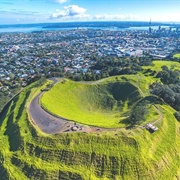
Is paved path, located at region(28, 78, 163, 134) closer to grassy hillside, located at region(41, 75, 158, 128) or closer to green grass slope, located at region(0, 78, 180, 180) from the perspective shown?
green grass slope, located at region(0, 78, 180, 180)

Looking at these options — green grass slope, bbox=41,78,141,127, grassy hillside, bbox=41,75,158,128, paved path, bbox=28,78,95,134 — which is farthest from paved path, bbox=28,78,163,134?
green grass slope, bbox=41,78,141,127

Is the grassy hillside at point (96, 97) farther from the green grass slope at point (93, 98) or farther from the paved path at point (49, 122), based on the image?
the paved path at point (49, 122)

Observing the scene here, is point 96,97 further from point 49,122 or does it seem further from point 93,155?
point 93,155

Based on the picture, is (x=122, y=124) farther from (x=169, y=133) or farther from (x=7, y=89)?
(x=7, y=89)

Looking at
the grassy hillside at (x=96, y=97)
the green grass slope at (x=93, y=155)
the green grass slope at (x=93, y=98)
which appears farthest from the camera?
the green grass slope at (x=93, y=98)

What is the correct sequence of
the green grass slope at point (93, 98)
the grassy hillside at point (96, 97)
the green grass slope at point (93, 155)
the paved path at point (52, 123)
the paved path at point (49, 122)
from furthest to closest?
the green grass slope at point (93, 98)
the grassy hillside at point (96, 97)
the paved path at point (49, 122)
the paved path at point (52, 123)
the green grass slope at point (93, 155)

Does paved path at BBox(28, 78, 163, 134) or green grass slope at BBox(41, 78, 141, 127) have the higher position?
paved path at BBox(28, 78, 163, 134)

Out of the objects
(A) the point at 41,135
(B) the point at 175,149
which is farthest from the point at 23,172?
(B) the point at 175,149

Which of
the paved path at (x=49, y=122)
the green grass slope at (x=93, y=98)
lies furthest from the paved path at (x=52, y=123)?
the green grass slope at (x=93, y=98)

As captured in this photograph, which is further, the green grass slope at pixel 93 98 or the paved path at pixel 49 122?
the green grass slope at pixel 93 98
